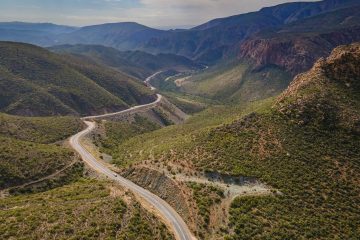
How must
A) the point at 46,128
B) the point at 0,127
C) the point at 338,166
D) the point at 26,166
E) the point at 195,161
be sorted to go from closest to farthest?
the point at 338,166 → the point at 195,161 → the point at 26,166 → the point at 0,127 → the point at 46,128

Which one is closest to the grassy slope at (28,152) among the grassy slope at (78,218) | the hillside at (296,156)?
the grassy slope at (78,218)

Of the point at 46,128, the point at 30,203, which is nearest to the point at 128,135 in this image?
the point at 46,128

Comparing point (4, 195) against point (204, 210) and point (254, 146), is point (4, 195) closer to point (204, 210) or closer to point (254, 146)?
point (204, 210)

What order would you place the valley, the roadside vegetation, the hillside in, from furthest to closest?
the roadside vegetation
the hillside
the valley

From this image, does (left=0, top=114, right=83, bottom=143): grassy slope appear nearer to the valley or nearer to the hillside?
the valley

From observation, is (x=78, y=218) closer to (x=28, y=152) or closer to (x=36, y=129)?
(x=28, y=152)

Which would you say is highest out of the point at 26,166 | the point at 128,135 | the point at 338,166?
the point at 338,166

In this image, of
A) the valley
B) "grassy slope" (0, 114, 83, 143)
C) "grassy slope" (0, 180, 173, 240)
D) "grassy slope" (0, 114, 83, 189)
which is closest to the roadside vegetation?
the valley
